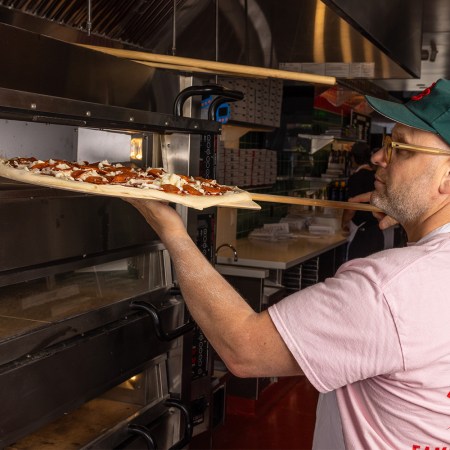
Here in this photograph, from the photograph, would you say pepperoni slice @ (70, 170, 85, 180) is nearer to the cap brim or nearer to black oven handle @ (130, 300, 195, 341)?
black oven handle @ (130, 300, 195, 341)

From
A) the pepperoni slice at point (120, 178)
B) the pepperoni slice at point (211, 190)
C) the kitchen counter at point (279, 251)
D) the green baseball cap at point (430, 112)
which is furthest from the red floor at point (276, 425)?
the green baseball cap at point (430, 112)

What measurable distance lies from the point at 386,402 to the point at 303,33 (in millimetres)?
2927

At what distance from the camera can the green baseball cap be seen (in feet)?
5.11

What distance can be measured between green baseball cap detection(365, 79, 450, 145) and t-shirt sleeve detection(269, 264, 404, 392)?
0.38 metres

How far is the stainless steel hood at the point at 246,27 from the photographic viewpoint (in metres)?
2.56

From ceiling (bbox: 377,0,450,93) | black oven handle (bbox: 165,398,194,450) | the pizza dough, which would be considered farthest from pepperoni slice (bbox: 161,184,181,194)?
ceiling (bbox: 377,0,450,93)

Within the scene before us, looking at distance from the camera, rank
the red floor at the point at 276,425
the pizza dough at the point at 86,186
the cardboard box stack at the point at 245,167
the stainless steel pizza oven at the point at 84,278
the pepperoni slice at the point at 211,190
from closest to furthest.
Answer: the pizza dough at the point at 86,186
the stainless steel pizza oven at the point at 84,278
the pepperoni slice at the point at 211,190
the red floor at the point at 276,425
the cardboard box stack at the point at 245,167

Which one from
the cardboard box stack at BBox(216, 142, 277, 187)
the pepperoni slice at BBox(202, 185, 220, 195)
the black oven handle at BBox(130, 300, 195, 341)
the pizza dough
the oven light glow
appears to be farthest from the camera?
the cardboard box stack at BBox(216, 142, 277, 187)

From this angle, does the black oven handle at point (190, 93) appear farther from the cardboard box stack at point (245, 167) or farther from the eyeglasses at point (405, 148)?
the cardboard box stack at point (245, 167)

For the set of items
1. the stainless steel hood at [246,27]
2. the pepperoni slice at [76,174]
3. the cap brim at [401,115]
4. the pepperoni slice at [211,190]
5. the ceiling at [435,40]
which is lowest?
the pepperoni slice at [211,190]

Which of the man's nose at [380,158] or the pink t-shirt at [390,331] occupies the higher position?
the man's nose at [380,158]

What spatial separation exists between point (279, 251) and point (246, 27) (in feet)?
7.61

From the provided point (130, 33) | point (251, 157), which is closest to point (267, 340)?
point (130, 33)

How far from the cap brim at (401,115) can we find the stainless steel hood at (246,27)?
3.92 feet
